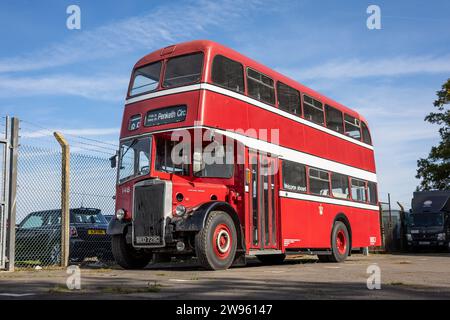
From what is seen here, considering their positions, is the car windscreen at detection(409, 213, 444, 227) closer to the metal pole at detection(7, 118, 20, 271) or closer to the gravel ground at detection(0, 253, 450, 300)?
the gravel ground at detection(0, 253, 450, 300)

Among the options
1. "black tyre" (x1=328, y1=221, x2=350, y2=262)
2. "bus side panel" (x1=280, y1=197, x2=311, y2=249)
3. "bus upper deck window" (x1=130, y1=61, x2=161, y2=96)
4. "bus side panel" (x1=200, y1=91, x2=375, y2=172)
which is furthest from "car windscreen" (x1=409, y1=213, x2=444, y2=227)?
"bus upper deck window" (x1=130, y1=61, x2=161, y2=96)

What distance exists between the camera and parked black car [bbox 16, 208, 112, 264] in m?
12.3

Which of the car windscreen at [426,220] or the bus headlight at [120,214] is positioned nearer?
the bus headlight at [120,214]

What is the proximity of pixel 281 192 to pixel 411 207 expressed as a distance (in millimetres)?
16977

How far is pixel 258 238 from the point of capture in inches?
443

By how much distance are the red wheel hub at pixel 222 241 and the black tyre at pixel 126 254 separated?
178cm

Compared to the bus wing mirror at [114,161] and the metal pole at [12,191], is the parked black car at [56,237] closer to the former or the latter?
the metal pole at [12,191]

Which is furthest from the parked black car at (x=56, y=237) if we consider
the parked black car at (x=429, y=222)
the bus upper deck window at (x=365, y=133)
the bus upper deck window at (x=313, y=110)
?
the parked black car at (x=429, y=222)

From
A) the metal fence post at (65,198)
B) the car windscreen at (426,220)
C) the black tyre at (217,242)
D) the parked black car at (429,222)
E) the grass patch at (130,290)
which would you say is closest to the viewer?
the grass patch at (130,290)

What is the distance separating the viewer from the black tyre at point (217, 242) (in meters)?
9.56
